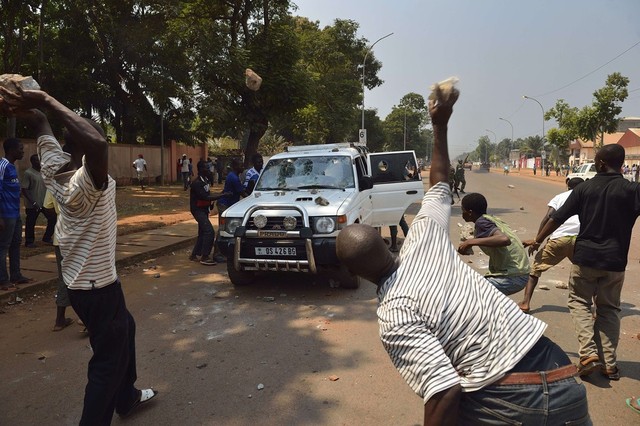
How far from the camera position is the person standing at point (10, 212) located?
5.64 metres

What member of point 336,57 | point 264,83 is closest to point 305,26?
point 336,57

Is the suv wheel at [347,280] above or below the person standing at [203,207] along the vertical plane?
below

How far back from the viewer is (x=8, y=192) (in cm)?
574

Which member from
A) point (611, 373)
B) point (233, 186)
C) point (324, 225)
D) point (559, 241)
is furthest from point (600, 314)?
point (233, 186)

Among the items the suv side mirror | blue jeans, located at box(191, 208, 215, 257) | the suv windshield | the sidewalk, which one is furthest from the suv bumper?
the sidewalk

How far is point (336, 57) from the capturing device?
30.4 meters

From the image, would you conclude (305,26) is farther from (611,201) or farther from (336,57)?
(611,201)

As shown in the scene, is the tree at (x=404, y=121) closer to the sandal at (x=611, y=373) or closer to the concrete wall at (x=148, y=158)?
the concrete wall at (x=148, y=158)

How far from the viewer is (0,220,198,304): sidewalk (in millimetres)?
5996

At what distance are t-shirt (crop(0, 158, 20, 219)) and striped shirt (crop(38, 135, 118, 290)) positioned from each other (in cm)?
391

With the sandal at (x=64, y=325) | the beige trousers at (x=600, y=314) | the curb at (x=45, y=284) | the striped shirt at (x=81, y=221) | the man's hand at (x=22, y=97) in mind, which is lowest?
the sandal at (x=64, y=325)

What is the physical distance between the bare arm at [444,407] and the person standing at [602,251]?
2.70 meters

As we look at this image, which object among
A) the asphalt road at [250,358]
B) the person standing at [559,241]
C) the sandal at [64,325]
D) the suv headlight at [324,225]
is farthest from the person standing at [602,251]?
the sandal at [64,325]

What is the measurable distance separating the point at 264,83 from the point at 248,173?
353 inches
